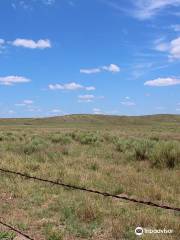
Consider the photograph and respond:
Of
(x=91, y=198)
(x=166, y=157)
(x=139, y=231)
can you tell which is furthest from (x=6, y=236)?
(x=166, y=157)

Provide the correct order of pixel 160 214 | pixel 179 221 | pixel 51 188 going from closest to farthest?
pixel 179 221, pixel 160 214, pixel 51 188

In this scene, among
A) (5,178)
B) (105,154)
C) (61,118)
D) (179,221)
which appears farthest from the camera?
(61,118)

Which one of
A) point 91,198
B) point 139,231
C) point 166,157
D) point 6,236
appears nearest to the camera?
point 6,236

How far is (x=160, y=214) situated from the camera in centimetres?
910

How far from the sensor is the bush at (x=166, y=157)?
1683 cm

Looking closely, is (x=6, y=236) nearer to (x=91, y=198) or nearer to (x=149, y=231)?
(x=149, y=231)

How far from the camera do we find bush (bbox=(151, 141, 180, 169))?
16.8 metres

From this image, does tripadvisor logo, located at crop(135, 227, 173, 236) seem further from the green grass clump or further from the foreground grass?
the green grass clump

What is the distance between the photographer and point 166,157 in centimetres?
1712

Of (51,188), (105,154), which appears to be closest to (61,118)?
(105,154)

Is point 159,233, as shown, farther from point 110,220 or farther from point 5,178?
point 5,178

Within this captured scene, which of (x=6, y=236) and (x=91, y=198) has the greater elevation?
(x=91, y=198)

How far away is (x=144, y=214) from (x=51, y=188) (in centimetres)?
362

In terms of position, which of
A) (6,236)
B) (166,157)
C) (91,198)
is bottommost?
(6,236)
